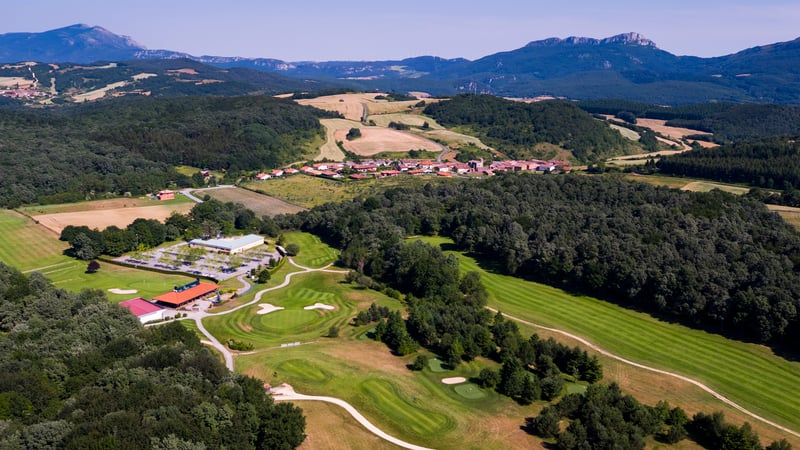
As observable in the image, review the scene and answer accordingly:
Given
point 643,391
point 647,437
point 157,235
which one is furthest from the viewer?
point 157,235

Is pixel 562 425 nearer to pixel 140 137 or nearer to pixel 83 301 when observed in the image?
pixel 83 301

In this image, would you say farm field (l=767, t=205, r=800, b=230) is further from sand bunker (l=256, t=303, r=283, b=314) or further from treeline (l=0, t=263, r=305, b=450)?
treeline (l=0, t=263, r=305, b=450)

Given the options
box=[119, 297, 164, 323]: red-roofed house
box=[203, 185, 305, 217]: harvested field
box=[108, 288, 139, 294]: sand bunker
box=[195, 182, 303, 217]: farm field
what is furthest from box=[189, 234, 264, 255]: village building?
box=[119, 297, 164, 323]: red-roofed house

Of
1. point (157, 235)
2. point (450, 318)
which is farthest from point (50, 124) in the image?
point (450, 318)

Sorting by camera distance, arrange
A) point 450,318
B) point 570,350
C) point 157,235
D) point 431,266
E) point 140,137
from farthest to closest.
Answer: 1. point 140,137
2. point 157,235
3. point 431,266
4. point 450,318
5. point 570,350

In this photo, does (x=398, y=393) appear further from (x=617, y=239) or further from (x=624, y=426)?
(x=617, y=239)

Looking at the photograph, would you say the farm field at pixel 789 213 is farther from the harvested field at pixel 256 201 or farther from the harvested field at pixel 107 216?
the harvested field at pixel 107 216

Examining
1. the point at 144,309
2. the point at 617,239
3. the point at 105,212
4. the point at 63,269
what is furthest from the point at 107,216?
the point at 617,239
